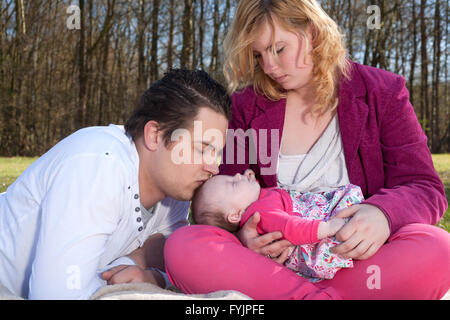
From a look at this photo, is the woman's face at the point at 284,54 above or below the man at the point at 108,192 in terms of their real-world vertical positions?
above

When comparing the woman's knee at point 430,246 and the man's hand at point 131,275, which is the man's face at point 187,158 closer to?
the man's hand at point 131,275

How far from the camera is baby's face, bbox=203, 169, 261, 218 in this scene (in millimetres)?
2121

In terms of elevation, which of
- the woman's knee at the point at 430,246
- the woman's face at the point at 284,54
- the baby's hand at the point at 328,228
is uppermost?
the woman's face at the point at 284,54

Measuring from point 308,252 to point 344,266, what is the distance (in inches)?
6.7

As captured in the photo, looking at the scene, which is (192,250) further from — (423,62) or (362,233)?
(423,62)

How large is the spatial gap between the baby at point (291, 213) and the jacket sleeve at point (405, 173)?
0.66ft

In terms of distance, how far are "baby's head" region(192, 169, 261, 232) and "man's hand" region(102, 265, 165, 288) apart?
342mm

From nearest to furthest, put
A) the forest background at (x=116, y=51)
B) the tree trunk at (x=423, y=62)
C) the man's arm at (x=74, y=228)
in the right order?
1. the man's arm at (x=74, y=228)
2. the forest background at (x=116, y=51)
3. the tree trunk at (x=423, y=62)

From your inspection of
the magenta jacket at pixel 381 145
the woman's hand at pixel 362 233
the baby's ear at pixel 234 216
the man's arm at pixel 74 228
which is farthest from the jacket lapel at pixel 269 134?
the man's arm at pixel 74 228

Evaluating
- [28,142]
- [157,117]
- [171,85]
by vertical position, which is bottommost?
[28,142]

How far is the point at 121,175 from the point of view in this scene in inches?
71.0

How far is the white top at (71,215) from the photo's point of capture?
1.55 m
